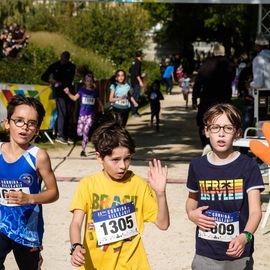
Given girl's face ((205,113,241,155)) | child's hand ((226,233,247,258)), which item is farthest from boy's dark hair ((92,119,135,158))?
child's hand ((226,233,247,258))

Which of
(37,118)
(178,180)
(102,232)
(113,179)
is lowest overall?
(178,180)

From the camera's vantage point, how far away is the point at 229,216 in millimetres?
4074

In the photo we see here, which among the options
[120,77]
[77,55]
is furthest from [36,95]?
[77,55]

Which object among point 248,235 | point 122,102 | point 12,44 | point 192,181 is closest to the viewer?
point 248,235

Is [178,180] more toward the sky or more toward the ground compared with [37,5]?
more toward the ground

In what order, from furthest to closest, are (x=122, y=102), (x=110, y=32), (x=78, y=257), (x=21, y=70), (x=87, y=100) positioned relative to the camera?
(x=110, y=32)
(x=21, y=70)
(x=122, y=102)
(x=87, y=100)
(x=78, y=257)

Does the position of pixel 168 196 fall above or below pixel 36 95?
below

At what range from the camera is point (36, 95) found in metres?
13.4

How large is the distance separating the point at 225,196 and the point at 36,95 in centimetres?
967

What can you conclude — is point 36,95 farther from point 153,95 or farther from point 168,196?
point 168,196

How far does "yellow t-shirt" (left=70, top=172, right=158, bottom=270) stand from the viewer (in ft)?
12.6

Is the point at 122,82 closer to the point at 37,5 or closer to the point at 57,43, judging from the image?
the point at 57,43

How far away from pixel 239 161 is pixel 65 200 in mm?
4974

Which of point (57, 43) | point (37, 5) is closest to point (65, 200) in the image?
point (57, 43)
